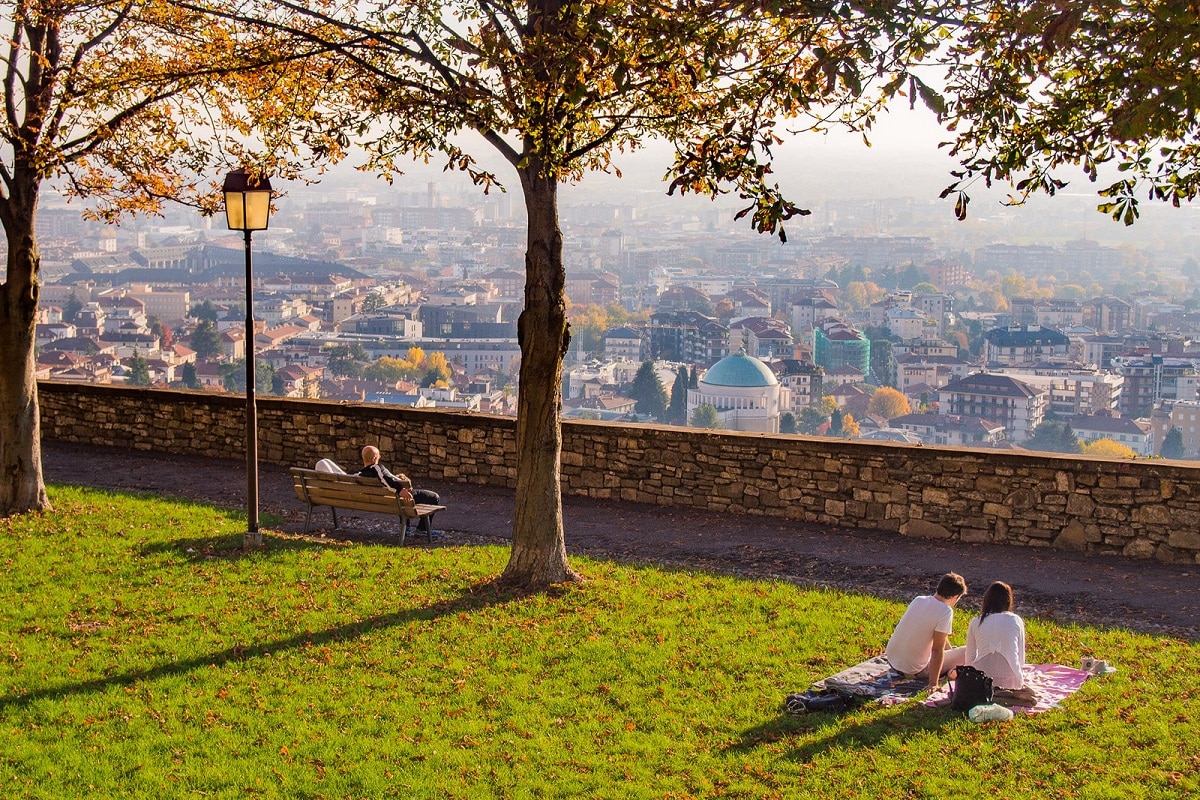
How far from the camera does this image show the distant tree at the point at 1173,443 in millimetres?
24733

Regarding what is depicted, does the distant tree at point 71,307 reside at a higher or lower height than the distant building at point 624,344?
higher

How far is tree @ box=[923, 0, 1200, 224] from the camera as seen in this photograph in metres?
4.85

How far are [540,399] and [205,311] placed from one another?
148 feet

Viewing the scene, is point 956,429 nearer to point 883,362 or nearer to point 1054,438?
point 1054,438

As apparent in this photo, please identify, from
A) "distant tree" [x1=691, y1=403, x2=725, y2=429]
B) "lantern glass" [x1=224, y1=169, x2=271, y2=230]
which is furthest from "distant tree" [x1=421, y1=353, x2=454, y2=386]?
"lantern glass" [x1=224, y1=169, x2=271, y2=230]

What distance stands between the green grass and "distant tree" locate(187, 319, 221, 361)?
28.2 meters

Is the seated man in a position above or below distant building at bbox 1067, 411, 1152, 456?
above

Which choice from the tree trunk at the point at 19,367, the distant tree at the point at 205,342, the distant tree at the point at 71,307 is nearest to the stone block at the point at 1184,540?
the tree trunk at the point at 19,367

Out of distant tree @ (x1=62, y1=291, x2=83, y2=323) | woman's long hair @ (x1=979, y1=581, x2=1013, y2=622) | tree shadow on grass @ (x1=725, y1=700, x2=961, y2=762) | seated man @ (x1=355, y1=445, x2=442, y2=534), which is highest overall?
distant tree @ (x1=62, y1=291, x2=83, y2=323)

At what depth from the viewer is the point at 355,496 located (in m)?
10.7

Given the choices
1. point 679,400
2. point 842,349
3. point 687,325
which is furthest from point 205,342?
point 842,349

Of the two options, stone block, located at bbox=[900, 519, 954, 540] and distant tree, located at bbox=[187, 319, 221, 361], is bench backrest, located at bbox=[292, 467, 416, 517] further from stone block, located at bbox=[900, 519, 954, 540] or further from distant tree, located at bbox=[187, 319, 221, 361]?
distant tree, located at bbox=[187, 319, 221, 361]

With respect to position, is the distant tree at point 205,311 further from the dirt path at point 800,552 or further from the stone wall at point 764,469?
the dirt path at point 800,552

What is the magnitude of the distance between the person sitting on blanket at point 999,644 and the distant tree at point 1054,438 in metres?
24.4
